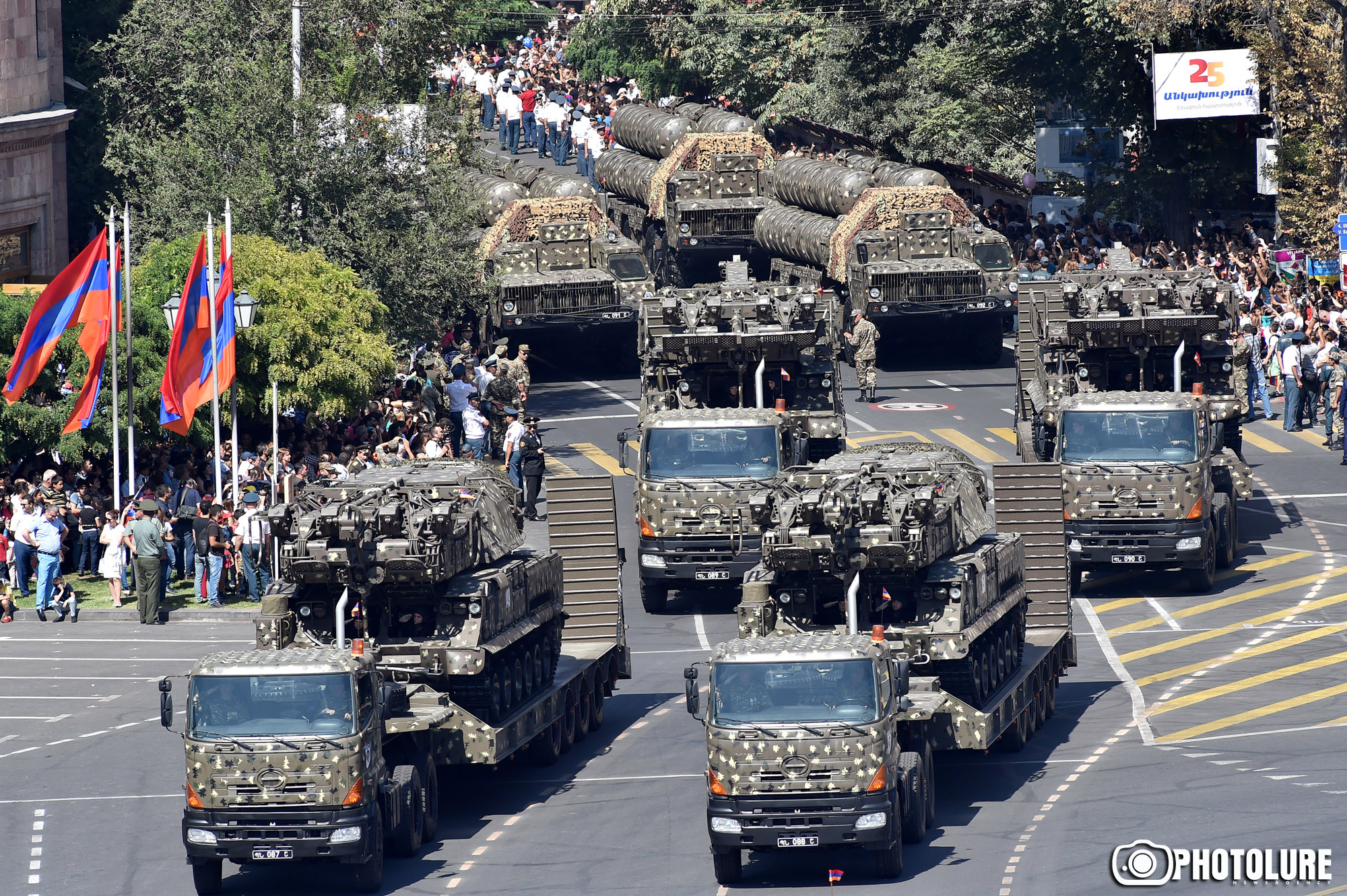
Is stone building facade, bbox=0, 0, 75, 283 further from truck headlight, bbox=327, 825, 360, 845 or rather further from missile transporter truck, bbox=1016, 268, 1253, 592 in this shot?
truck headlight, bbox=327, 825, 360, 845

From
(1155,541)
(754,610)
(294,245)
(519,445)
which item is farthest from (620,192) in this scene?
(754,610)

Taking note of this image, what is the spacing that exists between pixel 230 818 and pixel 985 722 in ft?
23.8

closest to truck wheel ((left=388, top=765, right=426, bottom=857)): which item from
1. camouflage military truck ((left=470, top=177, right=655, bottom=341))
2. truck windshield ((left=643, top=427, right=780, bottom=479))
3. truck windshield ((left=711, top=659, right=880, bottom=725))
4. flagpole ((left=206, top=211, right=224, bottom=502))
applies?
truck windshield ((left=711, top=659, right=880, bottom=725))

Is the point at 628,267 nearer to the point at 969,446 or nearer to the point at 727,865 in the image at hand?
the point at 969,446

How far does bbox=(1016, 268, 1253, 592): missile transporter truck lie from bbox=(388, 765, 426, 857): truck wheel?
30.6ft

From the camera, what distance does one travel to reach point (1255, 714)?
24.4 m

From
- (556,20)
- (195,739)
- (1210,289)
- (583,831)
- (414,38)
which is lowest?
(583,831)

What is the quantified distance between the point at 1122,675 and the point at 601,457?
49.3 ft

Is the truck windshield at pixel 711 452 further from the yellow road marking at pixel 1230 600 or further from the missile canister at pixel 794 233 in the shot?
the missile canister at pixel 794 233

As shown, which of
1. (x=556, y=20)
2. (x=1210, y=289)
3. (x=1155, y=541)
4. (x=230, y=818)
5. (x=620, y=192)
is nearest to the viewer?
(x=230, y=818)

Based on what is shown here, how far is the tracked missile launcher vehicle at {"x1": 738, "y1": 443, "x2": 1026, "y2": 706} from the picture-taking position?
21.8 m

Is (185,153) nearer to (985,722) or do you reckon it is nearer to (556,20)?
(985,722)

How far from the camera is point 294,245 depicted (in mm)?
40031

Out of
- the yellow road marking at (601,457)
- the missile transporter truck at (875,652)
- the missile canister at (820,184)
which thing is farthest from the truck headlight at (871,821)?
the missile canister at (820,184)
